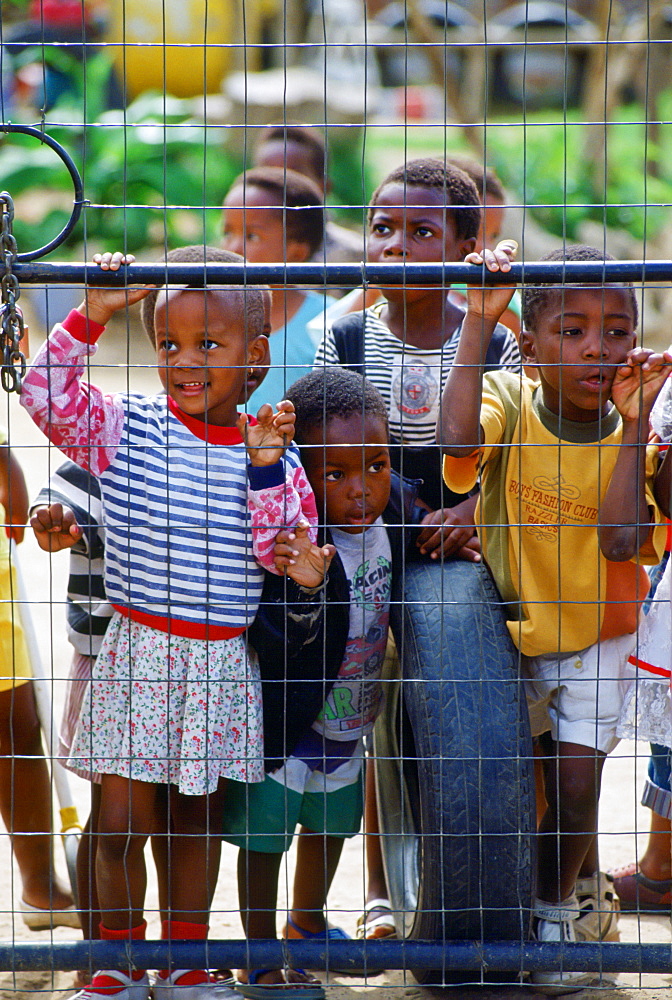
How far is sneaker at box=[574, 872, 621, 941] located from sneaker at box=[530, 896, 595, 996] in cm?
4

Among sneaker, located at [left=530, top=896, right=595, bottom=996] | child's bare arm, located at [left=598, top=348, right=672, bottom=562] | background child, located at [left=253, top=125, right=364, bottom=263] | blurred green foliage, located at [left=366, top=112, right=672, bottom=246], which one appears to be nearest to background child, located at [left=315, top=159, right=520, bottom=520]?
child's bare arm, located at [left=598, top=348, right=672, bottom=562]

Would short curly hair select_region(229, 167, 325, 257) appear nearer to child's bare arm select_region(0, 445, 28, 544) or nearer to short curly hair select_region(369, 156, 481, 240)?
short curly hair select_region(369, 156, 481, 240)

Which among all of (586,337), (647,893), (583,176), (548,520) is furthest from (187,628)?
(583,176)

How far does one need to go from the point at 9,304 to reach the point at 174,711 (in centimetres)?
87

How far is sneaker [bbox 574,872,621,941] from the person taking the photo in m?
2.51

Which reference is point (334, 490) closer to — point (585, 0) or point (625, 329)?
point (625, 329)

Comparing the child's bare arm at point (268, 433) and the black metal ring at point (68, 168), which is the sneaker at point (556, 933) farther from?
the black metal ring at point (68, 168)

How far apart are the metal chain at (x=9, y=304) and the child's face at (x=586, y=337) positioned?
100 cm

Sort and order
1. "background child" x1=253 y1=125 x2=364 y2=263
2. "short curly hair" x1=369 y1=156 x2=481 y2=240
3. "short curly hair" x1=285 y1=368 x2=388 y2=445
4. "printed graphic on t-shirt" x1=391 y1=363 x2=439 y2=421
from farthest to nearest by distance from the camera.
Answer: "background child" x1=253 y1=125 x2=364 y2=263
"short curly hair" x1=369 y1=156 x2=481 y2=240
"printed graphic on t-shirt" x1=391 y1=363 x2=439 y2=421
"short curly hair" x1=285 y1=368 x2=388 y2=445

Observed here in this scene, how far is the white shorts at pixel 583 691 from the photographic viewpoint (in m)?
2.41

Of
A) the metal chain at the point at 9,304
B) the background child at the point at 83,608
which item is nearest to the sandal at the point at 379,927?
the background child at the point at 83,608

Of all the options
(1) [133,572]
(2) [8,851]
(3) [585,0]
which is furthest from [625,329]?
(3) [585,0]

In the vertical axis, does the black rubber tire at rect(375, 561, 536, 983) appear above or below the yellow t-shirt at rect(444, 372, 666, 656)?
below

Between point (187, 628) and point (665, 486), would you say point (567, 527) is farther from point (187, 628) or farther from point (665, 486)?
point (187, 628)
